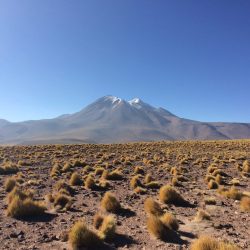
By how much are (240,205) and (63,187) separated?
27.4 ft

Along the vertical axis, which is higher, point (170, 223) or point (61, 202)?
point (170, 223)

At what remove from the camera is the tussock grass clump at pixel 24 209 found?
11.2 metres

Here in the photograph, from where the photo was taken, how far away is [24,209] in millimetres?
11328

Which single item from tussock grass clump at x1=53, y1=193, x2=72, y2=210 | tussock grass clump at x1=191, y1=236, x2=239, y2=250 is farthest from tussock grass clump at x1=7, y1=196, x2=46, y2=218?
tussock grass clump at x1=191, y1=236, x2=239, y2=250

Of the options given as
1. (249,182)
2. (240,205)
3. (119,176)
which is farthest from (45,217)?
(249,182)

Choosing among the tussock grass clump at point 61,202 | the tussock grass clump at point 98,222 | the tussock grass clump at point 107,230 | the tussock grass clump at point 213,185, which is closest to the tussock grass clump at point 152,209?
the tussock grass clump at point 98,222

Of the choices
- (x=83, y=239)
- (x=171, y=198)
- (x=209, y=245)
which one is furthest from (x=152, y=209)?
(x=209, y=245)

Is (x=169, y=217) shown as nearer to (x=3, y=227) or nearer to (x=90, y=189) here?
(x=3, y=227)

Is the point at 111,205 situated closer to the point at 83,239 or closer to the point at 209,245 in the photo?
the point at 83,239

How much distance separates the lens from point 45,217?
1116 cm

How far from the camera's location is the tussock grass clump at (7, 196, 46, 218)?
11.2 metres

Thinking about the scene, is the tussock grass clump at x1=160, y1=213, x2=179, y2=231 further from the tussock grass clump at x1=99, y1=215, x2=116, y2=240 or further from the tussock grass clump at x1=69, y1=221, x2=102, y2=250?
the tussock grass clump at x1=69, y1=221, x2=102, y2=250

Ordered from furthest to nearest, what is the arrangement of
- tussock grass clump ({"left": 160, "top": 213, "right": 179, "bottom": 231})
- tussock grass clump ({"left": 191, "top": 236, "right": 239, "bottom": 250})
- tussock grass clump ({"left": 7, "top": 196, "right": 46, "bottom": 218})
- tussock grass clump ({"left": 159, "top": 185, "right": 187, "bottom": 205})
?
tussock grass clump ({"left": 159, "top": 185, "right": 187, "bottom": 205}), tussock grass clump ({"left": 7, "top": 196, "right": 46, "bottom": 218}), tussock grass clump ({"left": 160, "top": 213, "right": 179, "bottom": 231}), tussock grass clump ({"left": 191, "top": 236, "right": 239, "bottom": 250})

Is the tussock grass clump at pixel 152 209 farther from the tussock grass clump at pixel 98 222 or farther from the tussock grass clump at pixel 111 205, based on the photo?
the tussock grass clump at pixel 98 222
